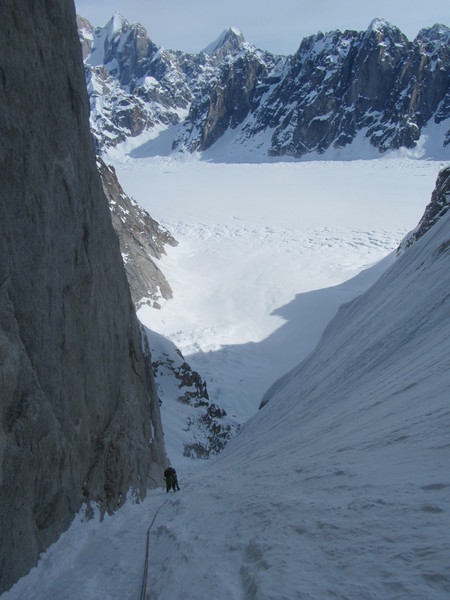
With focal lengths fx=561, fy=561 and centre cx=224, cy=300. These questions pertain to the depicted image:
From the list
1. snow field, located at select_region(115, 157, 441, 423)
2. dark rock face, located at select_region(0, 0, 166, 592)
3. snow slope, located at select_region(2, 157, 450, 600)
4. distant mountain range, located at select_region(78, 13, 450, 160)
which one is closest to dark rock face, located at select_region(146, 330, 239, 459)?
snow field, located at select_region(115, 157, 441, 423)

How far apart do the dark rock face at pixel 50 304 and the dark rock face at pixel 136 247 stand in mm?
25674

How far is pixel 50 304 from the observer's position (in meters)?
7.40

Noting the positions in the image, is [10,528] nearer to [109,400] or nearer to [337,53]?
[109,400]

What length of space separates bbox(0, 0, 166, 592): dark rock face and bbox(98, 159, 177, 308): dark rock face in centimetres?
2567

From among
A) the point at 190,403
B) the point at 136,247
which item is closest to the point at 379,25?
the point at 136,247

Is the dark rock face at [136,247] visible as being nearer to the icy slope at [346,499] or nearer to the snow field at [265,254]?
the snow field at [265,254]

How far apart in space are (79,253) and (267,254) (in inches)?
2013

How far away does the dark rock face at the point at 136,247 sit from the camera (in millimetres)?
36656

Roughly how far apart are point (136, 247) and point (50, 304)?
109 feet

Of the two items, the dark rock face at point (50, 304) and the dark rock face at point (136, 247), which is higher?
the dark rock face at point (136, 247)

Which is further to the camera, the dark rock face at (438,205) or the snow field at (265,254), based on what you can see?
the snow field at (265,254)

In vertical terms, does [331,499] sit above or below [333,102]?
below

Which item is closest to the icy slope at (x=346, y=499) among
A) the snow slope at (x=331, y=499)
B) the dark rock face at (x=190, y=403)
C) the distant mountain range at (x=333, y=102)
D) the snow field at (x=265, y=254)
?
the snow slope at (x=331, y=499)

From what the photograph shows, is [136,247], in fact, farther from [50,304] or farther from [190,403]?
[50,304]
